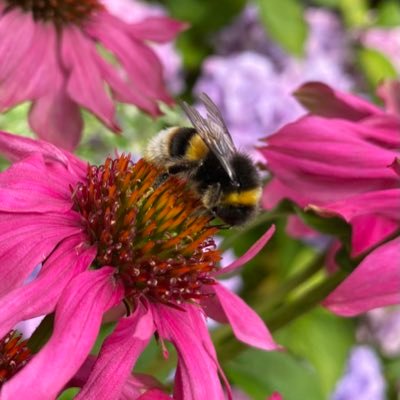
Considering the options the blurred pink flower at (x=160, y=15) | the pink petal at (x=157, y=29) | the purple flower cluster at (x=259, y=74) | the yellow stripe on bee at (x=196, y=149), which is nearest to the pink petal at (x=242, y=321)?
the yellow stripe on bee at (x=196, y=149)

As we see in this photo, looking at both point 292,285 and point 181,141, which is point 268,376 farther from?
point 181,141

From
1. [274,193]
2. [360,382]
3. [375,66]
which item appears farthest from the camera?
[375,66]


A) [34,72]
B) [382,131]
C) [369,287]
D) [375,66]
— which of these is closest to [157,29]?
[34,72]

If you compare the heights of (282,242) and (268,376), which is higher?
(268,376)

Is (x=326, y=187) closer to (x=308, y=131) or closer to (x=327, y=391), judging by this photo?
(x=308, y=131)

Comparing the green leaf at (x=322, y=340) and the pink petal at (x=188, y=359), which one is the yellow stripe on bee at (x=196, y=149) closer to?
the pink petal at (x=188, y=359)

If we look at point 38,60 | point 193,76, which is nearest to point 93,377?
point 38,60

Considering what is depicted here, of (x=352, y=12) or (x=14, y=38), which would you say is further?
(x=352, y=12)
